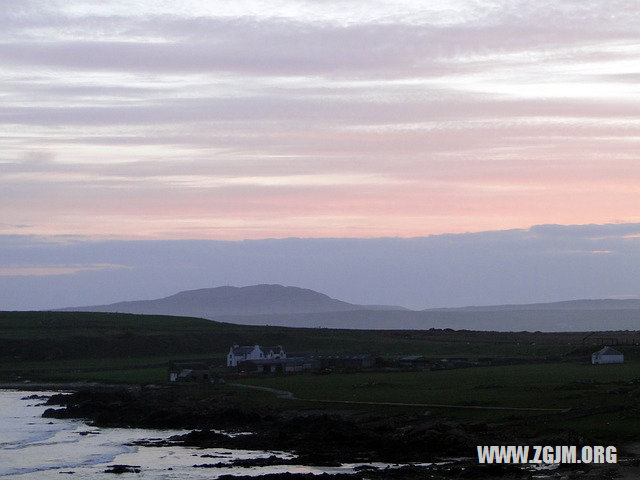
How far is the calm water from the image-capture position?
46125 millimetres

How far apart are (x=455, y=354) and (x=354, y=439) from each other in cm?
7061

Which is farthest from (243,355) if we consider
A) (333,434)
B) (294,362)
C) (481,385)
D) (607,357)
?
(333,434)

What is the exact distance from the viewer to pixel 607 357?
302 feet

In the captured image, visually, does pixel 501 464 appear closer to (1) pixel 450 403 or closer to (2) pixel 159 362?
(1) pixel 450 403

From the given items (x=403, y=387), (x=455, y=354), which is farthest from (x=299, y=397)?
(x=455, y=354)

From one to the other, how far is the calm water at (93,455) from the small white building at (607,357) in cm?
4220

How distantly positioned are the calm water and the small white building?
42197 mm

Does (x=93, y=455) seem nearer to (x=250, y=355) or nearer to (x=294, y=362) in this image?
(x=294, y=362)

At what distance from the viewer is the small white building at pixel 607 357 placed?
91875 millimetres

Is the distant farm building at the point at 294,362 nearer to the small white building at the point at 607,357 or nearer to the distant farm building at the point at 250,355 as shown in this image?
the distant farm building at the point at 250,355

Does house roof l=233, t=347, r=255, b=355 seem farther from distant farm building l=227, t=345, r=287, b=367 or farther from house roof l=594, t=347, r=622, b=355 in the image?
house roof l=594, t=347, r=622, b=355

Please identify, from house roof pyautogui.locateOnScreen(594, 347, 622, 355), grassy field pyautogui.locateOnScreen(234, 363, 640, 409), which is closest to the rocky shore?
grassy field pyautogui.locateOnScreen(234, 363, 640, 409)

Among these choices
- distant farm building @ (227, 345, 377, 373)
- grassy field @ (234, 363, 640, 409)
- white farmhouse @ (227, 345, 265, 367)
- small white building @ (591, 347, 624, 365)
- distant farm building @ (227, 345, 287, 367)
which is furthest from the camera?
white farmhouse @ (227, 345, 265, 367)

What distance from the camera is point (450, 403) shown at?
2416 inches
